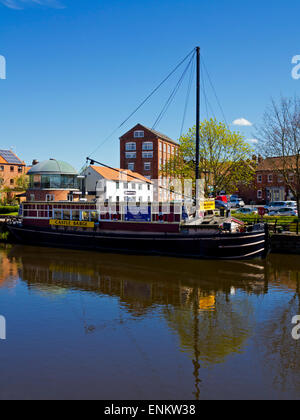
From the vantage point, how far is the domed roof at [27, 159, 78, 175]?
1671 inches

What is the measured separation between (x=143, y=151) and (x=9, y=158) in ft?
111

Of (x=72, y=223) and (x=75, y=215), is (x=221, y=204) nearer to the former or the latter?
(x=75, y=215)

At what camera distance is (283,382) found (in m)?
10.2

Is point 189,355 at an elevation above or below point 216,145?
below

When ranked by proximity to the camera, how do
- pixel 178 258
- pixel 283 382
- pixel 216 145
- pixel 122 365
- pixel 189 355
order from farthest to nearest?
1. pixel 216 145
2. pixel 178 258
3. pixel 189 355
4. pixel 122 365
5. pixel 283 382

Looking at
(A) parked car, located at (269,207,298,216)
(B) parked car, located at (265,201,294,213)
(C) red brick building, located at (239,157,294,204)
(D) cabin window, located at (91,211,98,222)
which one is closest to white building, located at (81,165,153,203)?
(B) parked car, located at (265,201,294,213)

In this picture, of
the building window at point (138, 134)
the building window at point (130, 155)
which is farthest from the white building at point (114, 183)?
the building window at point (138, 134)

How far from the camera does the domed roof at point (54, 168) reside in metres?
42.4

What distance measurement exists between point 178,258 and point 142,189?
4191cm

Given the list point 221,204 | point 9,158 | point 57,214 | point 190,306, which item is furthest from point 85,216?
point 9,158

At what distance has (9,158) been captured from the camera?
3519 inches
